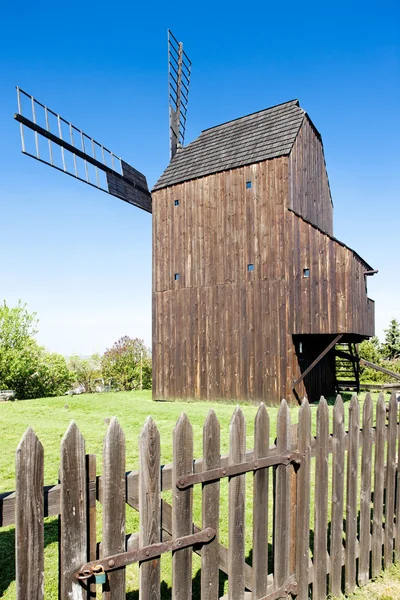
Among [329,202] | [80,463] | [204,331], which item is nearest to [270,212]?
[204,331]

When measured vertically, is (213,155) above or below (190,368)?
above

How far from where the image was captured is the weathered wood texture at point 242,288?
12.6 meters

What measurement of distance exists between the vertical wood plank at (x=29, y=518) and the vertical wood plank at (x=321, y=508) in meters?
2.02

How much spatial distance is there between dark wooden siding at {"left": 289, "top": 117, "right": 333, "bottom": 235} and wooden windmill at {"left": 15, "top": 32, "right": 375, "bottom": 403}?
48mm

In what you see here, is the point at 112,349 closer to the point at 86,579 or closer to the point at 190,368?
the point at 190,368

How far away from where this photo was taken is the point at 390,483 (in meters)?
3.71

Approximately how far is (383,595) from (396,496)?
952mm

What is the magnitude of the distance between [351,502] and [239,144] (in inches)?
559

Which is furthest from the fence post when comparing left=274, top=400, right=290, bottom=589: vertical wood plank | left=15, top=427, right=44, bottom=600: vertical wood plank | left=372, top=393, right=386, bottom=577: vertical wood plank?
left=15, top=427, right=44, bottom=600: vertical wood plank

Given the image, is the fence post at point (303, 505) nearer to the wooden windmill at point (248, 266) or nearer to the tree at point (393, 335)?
the wooden windmill at point (248, 266)

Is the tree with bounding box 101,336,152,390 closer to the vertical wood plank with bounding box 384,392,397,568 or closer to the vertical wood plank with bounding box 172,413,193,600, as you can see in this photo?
the vertical wood plank with bounding box 384,392,397,568

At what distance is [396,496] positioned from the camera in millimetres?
3885

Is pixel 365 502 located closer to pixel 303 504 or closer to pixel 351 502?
pixel 351 502

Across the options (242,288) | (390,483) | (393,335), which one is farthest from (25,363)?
(393,335)
